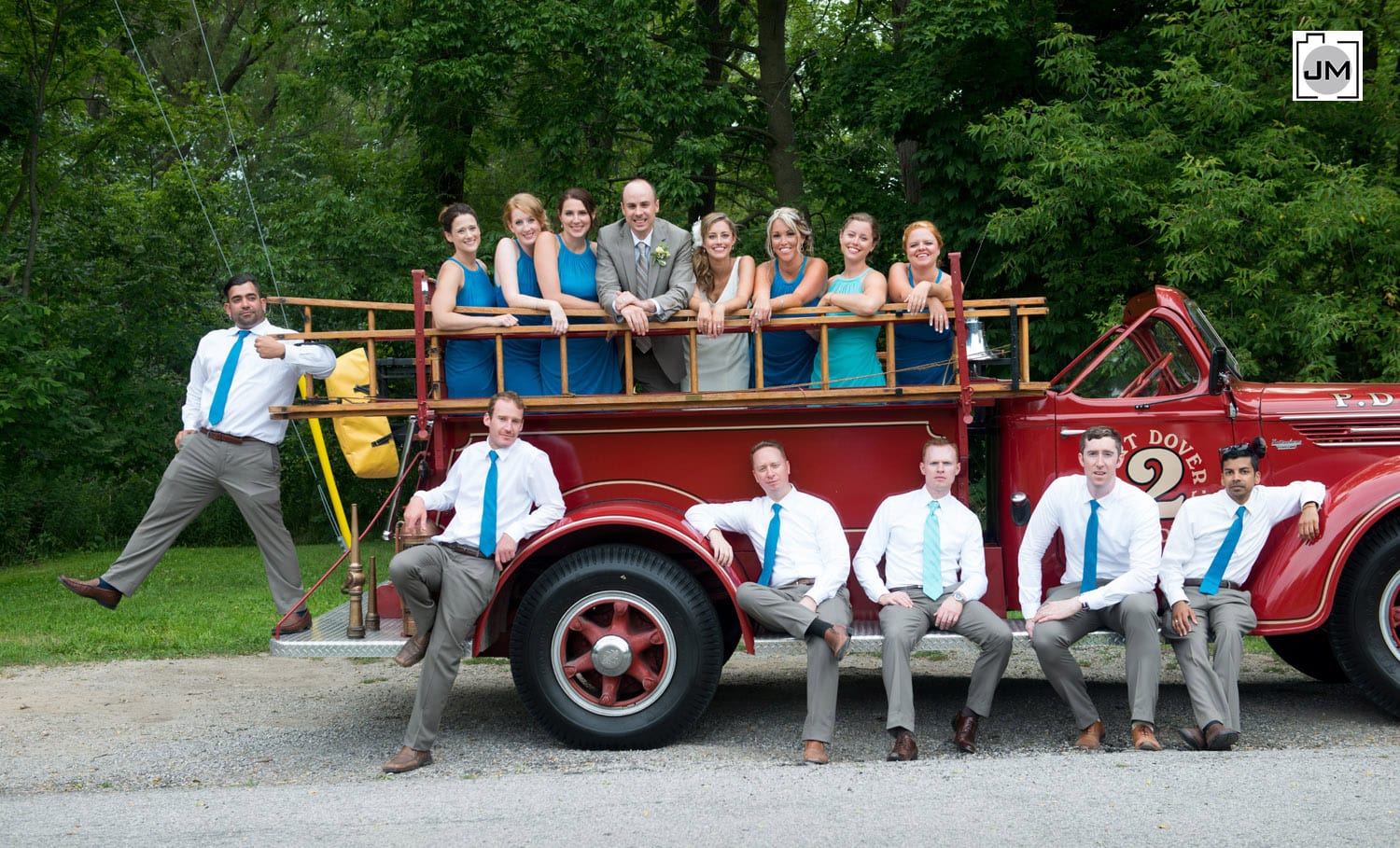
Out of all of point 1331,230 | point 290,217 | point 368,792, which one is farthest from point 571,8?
point 368,792

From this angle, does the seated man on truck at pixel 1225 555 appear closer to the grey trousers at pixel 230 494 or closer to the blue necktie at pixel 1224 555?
the blue necktie at pixel 1224 555

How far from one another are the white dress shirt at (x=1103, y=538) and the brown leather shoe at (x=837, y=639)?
829 mm

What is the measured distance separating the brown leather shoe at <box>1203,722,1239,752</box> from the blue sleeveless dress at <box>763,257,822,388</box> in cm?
231

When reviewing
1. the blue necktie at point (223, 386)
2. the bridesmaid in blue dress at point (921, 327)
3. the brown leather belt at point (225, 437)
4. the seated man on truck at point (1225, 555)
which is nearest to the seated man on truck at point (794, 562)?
the bridesmaid in blue dress at point (921, 327)

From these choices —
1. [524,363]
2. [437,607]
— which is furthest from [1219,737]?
[524,363]

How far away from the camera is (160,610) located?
1098 cm

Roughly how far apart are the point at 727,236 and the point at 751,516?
1406mm

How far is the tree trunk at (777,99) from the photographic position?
16625 mm

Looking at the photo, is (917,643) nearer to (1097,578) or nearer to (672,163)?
(1097,578)

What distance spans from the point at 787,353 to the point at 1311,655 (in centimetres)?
325

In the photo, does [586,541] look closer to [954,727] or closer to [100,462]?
[954,727]

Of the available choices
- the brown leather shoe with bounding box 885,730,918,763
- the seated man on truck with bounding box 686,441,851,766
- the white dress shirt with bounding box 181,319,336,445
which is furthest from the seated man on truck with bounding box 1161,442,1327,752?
the white dress shirt with bounding box 181,319,336,445

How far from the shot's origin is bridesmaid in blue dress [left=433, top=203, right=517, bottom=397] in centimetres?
562

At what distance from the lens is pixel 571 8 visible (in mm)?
14312
